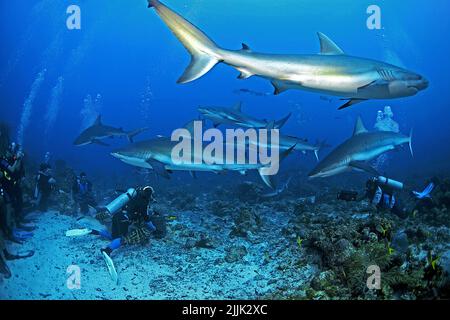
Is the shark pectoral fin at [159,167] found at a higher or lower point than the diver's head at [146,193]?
higher

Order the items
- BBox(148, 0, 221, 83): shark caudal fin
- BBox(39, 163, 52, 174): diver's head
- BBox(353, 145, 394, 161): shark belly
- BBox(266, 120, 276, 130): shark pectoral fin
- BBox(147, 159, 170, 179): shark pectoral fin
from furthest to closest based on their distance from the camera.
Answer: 1. BBox(266, 120, 276, 130): shark pectoral fin
2. BBox(39, 163, 52, 174): diver's head
3. BBox(353, 145, 394, 161): shark belly
4. BBox(147, 159, 170, 179): shark pectoral fin
5. BBox(148, 0, 221, 83): shark caudal fin

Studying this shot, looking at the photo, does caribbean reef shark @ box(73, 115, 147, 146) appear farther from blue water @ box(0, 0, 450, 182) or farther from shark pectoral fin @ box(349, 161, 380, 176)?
blue water @ box(0, 0, 450, 182)

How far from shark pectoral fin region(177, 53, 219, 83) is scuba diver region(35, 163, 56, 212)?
804cm

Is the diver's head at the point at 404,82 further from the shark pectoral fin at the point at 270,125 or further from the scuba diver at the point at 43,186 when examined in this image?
the scuba diver at the point at 43,186

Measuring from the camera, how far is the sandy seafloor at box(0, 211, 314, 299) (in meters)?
5.40

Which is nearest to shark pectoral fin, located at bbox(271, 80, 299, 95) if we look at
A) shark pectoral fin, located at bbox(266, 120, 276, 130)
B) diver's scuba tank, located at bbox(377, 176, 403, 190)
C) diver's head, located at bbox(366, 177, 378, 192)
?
diver's scuba tank, located at bbox(377, 176, 403, 190)

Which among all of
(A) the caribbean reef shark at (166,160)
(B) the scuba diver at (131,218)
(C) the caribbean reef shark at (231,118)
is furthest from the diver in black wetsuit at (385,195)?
(B) the scuba diver at (131,218)

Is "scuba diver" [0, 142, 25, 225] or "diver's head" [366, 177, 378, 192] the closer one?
"diver's head" [366, 177, 378, 192]

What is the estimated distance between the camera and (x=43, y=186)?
10.2m

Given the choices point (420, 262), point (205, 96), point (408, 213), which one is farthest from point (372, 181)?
point (205, 96)

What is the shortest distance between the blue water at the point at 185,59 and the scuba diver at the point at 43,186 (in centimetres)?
2527

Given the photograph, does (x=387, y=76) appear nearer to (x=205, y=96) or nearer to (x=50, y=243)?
(x=50, y=243)

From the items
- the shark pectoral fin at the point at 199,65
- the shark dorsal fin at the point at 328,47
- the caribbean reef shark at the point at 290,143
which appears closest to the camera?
the shark pectoral fin at the point at 199,65

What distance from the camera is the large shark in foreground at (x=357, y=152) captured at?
7359mm
